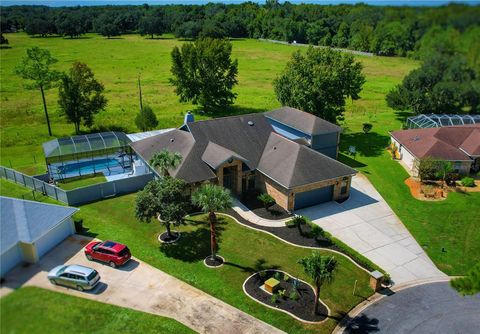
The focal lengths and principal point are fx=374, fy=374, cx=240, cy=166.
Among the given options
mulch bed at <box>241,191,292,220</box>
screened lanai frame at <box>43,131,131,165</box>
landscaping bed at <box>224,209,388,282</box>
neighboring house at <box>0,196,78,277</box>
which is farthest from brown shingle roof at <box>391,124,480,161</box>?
neighboring house at <box>0,196,78,277</box>

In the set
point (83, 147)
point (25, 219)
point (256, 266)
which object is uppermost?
point (83, 147)

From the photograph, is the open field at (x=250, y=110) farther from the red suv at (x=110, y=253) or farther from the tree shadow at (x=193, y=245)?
the red suv at (x=110, y=253)

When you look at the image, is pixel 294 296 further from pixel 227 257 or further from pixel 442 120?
pixel 442 120

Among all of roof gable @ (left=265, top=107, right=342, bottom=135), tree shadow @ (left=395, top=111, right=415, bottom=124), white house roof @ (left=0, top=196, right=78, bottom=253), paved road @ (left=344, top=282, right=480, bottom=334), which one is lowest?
paved road @ (left=344, top=282, right=480, bottom=334)

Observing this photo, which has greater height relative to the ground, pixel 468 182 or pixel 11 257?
pixel 11 257

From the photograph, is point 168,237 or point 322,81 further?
point 322,81

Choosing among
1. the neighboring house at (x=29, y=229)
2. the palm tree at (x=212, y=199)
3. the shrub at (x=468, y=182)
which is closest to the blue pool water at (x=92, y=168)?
the neighboring house at (x=29, y=229)

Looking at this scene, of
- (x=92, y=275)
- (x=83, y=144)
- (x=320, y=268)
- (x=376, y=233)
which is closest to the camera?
(x=320, y=268)

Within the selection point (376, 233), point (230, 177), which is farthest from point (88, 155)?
point (376, 233)

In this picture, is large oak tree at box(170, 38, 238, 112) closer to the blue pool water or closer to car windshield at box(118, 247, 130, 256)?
the blue pool water
